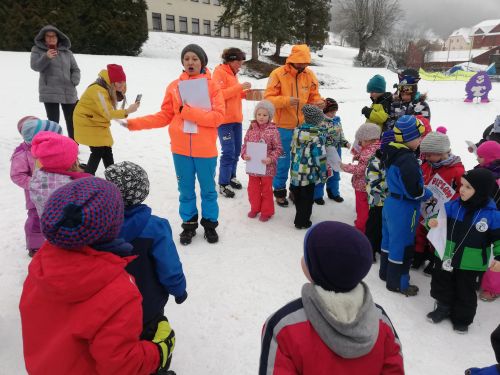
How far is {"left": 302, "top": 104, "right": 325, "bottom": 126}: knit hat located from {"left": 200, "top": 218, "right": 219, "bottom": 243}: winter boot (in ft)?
5.89

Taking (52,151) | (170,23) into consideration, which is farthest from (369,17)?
(52,151)

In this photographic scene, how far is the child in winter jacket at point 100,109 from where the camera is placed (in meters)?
4.96

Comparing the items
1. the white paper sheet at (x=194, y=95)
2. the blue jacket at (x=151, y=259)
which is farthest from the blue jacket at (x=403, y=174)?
the blue jacket at (x=151, y=259)

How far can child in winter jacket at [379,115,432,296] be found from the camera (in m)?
3.22

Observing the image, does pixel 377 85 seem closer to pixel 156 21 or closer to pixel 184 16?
pixel 156 21

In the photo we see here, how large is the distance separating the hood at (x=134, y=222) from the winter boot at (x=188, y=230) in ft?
7.49

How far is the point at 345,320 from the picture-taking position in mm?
1325

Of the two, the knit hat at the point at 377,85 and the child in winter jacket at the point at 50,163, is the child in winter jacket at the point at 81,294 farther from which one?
the knit hat at the point at 377,85

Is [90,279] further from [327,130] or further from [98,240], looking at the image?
[327,130]

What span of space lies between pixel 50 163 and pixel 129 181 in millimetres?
1242

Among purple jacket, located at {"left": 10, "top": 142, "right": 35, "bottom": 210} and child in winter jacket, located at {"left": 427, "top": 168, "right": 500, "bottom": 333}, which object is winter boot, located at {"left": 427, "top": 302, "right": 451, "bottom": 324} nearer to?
child in winter jacket, located at {"left": 427, "top": 168, "right": 500, "bottom": 333}

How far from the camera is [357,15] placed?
4016 cm

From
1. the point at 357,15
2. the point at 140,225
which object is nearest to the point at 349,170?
the point at 140,225

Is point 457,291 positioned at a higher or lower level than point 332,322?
lower
